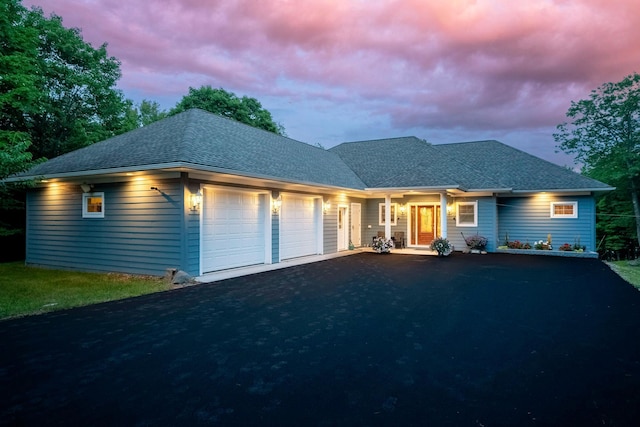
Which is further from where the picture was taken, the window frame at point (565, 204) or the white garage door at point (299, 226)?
the window frame at point (565, 204)

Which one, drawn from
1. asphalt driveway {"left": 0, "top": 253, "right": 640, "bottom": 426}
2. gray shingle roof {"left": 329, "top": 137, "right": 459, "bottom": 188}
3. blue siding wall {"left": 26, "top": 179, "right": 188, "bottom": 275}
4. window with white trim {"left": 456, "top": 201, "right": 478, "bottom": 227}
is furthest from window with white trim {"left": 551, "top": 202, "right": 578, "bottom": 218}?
blue siding wall {"left": 26, "top": 179, "right": 188, "bottom": 275}

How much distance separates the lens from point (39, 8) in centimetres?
1714

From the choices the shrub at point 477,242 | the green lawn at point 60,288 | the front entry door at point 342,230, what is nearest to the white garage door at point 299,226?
the front entry door at point 342,230

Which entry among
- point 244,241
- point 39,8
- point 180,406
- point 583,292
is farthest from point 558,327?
point 39,8

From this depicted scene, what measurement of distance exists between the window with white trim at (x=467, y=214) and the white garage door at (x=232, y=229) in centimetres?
969

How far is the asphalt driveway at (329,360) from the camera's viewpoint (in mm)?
2795

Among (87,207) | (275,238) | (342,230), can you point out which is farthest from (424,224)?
(87,207)

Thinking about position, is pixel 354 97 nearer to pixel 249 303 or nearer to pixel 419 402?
pixel 249 303

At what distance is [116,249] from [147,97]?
117 feet

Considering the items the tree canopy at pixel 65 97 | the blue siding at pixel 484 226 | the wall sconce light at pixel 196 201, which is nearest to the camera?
the wall sconce light at pixel 196 201

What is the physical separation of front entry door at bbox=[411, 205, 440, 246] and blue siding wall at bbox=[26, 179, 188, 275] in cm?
1147

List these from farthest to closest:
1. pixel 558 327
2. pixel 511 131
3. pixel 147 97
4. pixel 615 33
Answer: pixel 147 97 → pixel 511 131 → pixel 615 33 → pixel 558 327

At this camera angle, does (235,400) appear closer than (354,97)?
Yes

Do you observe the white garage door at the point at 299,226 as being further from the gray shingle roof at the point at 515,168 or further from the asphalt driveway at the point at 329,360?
the gray shingle roof at the point at 515,168
